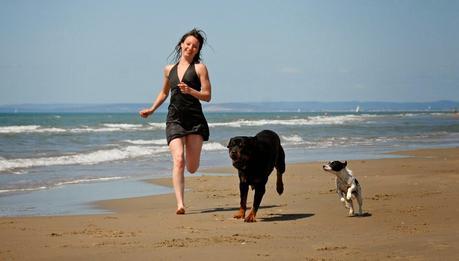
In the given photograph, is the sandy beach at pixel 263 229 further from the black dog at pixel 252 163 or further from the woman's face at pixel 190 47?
the woman's face at pixel 190 47

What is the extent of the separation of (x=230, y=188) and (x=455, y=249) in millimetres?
5889

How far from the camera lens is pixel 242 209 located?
24.2ft

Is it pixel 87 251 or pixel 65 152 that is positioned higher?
pixel 87 251

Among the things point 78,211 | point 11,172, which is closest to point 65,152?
point 11,172

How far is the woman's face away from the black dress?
0.14 metres

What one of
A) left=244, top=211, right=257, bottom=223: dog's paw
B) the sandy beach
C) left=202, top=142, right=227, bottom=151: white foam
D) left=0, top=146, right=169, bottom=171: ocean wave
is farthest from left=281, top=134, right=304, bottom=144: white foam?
left=244, top=211, right=257, bottom=223: dog's paw

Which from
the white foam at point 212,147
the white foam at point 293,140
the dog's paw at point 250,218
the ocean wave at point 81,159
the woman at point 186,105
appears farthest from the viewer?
the white foam at point 293,140

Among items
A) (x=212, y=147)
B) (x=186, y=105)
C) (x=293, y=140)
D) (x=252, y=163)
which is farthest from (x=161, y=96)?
(x=293, y=140)

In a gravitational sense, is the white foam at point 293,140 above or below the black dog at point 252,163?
below

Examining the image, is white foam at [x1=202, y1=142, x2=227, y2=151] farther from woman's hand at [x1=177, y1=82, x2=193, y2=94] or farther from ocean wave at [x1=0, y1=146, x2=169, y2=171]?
woman's hand at [x1=177, y1=82, x2=193, y2=94]

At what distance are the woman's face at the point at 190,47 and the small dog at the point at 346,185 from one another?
1984mm

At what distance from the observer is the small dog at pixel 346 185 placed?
733 cm

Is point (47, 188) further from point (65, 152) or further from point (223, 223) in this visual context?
point (65, 152)

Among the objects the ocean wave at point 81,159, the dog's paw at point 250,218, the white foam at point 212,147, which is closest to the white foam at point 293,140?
the white foam at point 212,147
